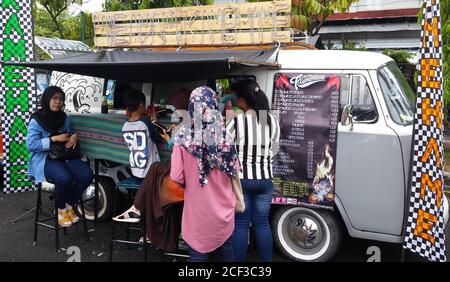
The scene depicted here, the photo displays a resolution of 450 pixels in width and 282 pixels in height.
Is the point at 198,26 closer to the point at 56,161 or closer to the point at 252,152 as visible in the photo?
the point at 252,152

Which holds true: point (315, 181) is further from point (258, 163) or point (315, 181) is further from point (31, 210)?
point (31, 210)

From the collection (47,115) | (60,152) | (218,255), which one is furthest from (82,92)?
(218,255)

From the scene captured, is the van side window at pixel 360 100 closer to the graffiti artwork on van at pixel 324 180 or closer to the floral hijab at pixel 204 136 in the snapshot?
the graffiti artwork on van at pixel 324 180

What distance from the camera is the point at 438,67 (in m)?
3.61

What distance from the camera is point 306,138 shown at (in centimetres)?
409

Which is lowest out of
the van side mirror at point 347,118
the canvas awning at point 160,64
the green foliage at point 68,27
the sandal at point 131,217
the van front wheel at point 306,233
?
the van front wheel at point 306,233

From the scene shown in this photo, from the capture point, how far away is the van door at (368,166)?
3807 millimetres

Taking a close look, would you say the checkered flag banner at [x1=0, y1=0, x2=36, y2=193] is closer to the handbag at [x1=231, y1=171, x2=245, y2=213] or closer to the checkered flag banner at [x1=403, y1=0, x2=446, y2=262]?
the handbag at [x1=231, y1=171, x2=245, y2=213]

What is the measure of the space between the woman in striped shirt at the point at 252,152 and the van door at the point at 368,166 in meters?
0.84

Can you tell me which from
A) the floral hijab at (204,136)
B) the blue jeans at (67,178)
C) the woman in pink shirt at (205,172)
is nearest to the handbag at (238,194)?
the woman in pink shirt at (205,172)

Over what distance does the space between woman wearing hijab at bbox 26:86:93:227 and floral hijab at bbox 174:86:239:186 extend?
7.13 ft

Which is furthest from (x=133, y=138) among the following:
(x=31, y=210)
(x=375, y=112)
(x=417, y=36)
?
(x=417, y=36)

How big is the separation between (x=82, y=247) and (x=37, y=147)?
50.0 inches

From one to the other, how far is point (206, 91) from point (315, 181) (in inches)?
65.2
